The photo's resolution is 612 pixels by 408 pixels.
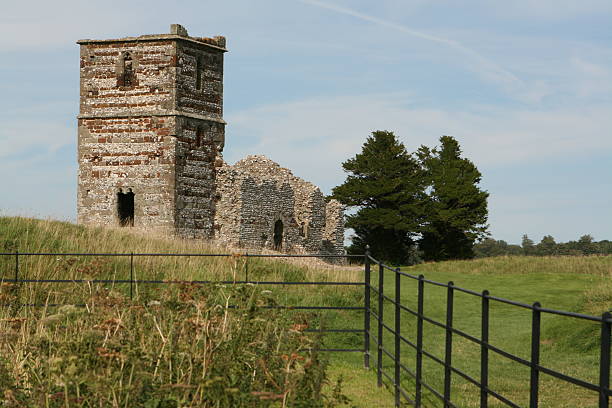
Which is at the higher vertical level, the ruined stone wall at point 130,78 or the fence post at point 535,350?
the ruined stone wall at point 130,78

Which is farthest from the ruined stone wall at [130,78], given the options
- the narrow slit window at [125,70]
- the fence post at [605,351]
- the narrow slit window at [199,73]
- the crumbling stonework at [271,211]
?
the fence post at [605,351]

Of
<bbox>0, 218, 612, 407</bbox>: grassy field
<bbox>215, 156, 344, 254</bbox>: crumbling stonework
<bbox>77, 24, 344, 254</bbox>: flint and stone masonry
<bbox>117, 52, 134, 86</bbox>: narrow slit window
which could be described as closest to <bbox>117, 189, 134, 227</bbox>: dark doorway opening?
<bbox>77, 24, 344, 254</bbox>: flint and stone masonry

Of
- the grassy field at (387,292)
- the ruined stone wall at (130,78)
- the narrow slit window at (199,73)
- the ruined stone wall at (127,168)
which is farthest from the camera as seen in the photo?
the narrow slit window at (199,73)

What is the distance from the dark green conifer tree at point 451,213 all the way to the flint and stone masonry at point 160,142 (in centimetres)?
1754

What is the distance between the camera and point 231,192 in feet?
94.7

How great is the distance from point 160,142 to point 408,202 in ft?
69.2

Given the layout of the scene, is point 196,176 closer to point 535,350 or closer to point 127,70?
point 127,70

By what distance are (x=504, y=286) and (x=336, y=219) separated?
43.4 feet

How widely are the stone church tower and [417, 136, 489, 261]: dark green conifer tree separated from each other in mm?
19263

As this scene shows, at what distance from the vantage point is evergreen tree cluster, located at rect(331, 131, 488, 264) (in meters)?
43.7

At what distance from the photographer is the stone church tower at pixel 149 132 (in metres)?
27.0

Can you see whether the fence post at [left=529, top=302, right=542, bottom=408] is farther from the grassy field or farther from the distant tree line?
the distant tree line

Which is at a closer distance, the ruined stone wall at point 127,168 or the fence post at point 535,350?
the fence post at point 535,350

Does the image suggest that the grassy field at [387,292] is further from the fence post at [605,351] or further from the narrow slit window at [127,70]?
the narrow slit window at [127,70]
